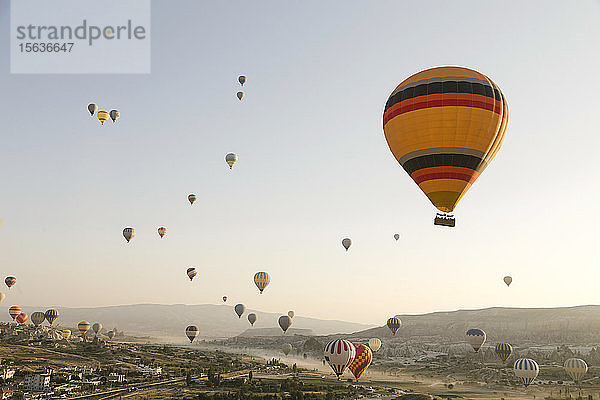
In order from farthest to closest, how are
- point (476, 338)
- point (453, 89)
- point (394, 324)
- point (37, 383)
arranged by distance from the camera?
point (394, 324)
point (476, 338)
point (37, 383)
point (453, 89)

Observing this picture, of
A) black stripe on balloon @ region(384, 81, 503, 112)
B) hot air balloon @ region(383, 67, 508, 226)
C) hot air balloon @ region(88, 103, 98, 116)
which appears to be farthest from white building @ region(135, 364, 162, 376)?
black stripe on balloon @ region(384, 81, 503, 112)

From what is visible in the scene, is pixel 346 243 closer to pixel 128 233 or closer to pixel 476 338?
pixel 476 338

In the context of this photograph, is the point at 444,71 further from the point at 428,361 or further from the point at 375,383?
the point at 428,361

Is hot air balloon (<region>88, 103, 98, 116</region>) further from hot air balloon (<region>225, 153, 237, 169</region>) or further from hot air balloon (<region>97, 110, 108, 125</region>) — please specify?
hot air balloon (<region>225, 153, 237, 169</region>)

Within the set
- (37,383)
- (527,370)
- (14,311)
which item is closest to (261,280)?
(37,383)

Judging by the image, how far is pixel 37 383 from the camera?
62.2m

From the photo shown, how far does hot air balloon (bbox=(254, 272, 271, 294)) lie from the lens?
74.9m

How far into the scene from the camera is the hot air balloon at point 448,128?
2809 cm

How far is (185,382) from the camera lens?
7162 cm

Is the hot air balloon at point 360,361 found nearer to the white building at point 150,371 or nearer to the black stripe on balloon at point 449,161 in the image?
the black stripe on balloon at point 449,161

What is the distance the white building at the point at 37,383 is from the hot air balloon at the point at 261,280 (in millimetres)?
29482

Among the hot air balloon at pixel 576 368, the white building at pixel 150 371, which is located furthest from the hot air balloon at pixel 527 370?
the white building at pixel 150 371

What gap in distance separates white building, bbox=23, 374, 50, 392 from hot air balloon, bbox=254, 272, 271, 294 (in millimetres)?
29482

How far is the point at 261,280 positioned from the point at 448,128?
171 ft
